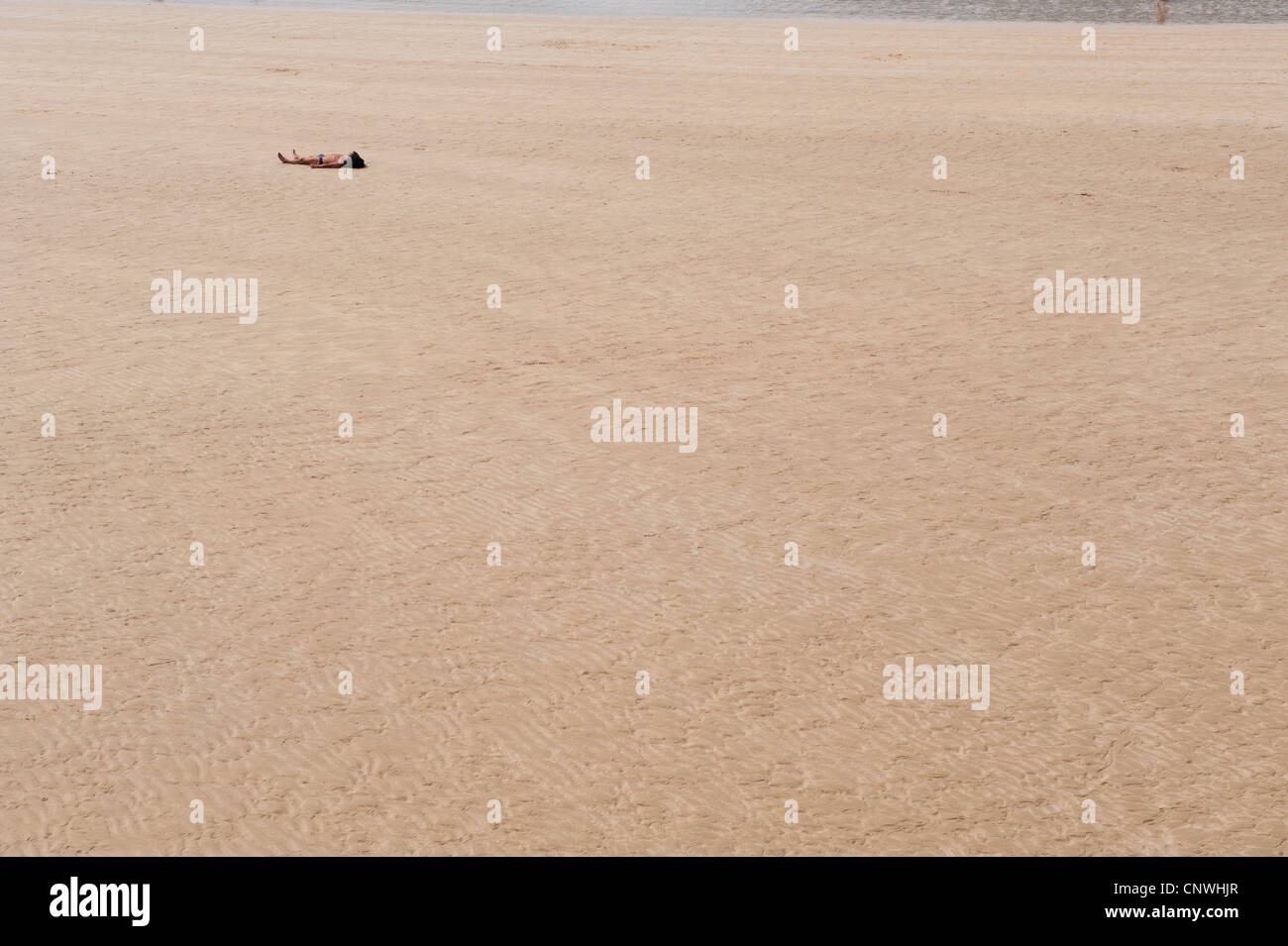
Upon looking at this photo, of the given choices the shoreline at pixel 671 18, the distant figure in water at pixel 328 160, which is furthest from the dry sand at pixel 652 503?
the shoreline at pixel 671 18

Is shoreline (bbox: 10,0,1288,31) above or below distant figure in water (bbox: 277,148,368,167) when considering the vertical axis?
above

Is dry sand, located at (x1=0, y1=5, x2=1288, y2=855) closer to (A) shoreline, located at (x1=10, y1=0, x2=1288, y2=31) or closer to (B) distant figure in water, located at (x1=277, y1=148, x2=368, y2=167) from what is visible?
(B) distant figure in water, located at (x1=277, y1=148, x2=368, y2=167)

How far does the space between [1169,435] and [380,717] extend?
497 centimetres

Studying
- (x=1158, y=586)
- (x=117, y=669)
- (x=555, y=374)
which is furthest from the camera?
(x=555, y=374)

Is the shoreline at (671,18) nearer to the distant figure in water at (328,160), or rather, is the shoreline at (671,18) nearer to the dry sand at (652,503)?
the dry sand at (652,503)

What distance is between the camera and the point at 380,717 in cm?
556

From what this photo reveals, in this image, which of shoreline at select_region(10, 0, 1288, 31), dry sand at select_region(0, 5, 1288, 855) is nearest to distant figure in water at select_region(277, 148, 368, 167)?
dry sand at select_region(0, 5, 1288, 855)

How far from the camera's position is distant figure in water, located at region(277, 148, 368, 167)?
50.0 feet

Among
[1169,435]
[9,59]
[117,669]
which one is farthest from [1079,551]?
[9,59]

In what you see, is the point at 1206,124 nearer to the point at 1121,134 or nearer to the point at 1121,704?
the point at 1121,134

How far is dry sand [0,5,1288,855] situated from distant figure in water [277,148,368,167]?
241mm

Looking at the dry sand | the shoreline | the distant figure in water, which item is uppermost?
the shoreline

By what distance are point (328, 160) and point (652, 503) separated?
31.2ft

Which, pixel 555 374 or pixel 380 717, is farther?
pixel 555 374
